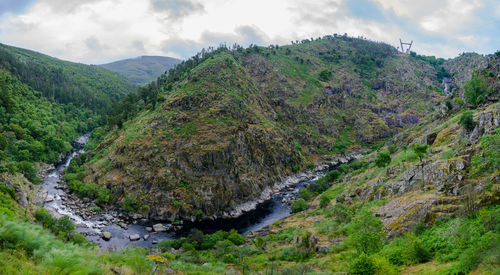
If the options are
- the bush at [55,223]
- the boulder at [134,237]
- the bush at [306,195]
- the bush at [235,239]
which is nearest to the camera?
the bush at [55,223]

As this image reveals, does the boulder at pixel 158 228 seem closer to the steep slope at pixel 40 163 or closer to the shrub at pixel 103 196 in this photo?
the steep slope at pixel 40 163

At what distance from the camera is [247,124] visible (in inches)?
3216

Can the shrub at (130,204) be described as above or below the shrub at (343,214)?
below

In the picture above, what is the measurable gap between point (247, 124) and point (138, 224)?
140 feet

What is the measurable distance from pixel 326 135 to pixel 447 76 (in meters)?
120

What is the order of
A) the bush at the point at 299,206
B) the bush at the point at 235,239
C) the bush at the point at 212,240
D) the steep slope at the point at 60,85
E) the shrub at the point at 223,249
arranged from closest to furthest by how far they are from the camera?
the shrub at the point at 223,249
the bush at the point at 212,240
the bush at the point at 235,239
the bush at the point at 299,206
the steep slope at the point at 60,85

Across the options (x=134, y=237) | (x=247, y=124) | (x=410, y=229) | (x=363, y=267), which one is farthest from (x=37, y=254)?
(x=247, y=124)

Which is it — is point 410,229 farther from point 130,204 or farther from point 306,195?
point 130,204

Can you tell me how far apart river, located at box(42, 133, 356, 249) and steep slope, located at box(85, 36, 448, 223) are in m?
3.96

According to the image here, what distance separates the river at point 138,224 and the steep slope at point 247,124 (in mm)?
3955

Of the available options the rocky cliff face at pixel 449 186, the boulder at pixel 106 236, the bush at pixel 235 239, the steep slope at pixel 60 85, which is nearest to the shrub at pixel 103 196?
the boulder at pixel 106 236

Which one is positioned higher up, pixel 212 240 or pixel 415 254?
pixel 415 254

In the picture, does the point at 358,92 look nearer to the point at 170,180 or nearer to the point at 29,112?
the point at 170,180

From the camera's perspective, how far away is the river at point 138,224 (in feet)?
146
